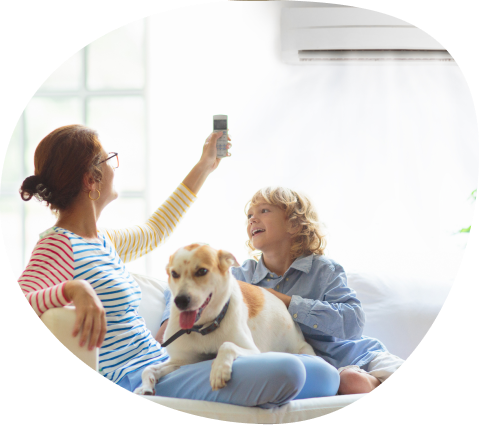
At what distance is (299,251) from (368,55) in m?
0.66

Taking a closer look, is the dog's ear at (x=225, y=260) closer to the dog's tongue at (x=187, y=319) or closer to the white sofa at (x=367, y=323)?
the dog's tongue at (x=187, y=319)

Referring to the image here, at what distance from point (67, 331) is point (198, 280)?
1.12 ft

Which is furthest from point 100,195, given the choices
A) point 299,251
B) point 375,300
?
point 375,300

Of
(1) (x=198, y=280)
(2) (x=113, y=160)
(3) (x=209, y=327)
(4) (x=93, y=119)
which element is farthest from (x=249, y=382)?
(4) (x=93, y=119)

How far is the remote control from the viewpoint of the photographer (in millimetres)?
1305

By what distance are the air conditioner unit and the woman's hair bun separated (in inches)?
30.4

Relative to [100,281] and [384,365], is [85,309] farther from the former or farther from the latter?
[384,365]

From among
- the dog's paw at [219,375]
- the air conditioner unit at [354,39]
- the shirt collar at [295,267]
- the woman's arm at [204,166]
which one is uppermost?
the air conditioner unit at [354,39]

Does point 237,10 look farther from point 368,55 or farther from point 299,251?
point 299,251

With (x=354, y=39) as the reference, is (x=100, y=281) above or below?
below

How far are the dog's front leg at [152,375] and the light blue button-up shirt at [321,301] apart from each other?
0.21 metres

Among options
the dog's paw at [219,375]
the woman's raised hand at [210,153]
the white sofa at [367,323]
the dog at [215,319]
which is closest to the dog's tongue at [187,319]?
the dog at [215,319]

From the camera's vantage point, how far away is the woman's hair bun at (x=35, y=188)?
116 centimetres

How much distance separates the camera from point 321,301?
1.33 metres
